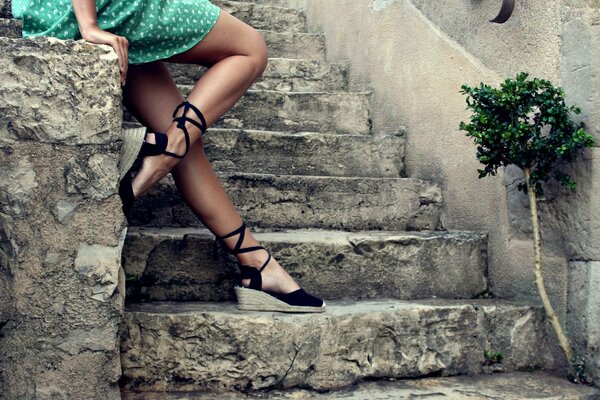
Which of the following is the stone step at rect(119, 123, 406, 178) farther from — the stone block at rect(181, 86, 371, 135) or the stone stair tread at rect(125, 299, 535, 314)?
the stone stair tread at rect(125, 299, 535, 314)

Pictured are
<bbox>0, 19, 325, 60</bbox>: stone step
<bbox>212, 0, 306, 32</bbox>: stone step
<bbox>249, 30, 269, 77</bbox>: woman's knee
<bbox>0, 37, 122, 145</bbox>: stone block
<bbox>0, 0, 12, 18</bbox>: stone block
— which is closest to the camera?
<bbox>0, 37, 122, 145</bbox>: stone block

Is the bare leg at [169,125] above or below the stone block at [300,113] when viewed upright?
below

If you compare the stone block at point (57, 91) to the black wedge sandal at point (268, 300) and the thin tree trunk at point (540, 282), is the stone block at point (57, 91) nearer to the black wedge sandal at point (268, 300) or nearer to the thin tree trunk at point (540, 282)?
the black wedge sandal at point (268, 300)

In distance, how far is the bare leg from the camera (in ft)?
6.55

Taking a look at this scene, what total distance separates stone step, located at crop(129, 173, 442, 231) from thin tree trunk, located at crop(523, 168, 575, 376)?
2.06ft

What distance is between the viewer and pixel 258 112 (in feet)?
10.4

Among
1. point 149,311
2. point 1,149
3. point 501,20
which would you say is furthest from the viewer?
point 501,20

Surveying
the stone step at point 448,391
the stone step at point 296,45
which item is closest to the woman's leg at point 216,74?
the stone step at point 448,391

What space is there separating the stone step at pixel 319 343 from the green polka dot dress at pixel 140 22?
Result: 0.75 metres

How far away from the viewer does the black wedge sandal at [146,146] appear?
6.03ft

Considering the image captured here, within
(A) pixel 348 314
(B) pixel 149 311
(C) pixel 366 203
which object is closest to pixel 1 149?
(B) pixel 149 311

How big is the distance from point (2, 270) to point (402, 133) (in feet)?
6.58

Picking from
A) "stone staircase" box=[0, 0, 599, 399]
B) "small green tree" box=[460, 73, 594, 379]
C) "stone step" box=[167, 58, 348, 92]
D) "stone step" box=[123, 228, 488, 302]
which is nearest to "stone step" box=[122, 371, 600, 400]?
"stone staircase" box=[0, 0, 599, 399]

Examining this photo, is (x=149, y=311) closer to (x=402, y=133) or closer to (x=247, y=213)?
(x=247, y=213)
